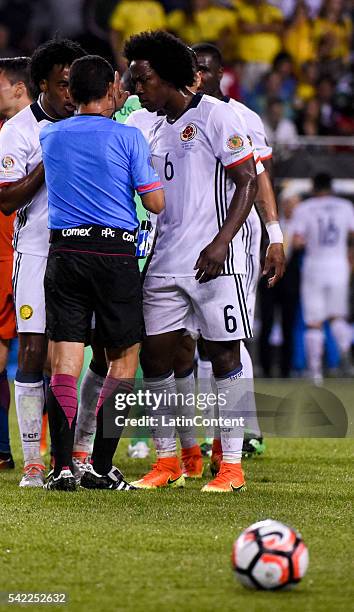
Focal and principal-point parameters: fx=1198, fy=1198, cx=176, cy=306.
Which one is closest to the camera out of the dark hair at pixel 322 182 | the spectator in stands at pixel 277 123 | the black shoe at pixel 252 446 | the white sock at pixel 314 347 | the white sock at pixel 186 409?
the white sock at pixel 186 409

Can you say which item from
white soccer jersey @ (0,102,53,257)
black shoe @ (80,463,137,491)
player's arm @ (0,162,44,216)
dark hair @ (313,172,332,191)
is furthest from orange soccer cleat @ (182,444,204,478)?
dark hair @ (313,172,332,191)

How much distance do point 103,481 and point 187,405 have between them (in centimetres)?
89

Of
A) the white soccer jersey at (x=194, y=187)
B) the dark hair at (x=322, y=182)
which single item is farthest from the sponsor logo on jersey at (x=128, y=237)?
the dark hair at (x=322, y=182)

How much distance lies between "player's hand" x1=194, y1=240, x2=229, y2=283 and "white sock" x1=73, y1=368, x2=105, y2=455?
1.06 m

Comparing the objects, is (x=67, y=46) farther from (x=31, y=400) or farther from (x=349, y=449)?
(x=349, y=449)

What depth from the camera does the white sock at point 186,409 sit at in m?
6.91

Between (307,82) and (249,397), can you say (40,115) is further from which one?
(307,82)

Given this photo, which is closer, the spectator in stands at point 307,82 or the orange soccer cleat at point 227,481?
the orange soccer cleat at point 227,481

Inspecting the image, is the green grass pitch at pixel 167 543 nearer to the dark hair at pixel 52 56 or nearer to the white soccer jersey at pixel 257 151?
the white soccer jersey at pixel 257 151

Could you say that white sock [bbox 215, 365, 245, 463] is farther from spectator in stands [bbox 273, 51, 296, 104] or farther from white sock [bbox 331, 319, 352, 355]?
spectator in stands [bbox 273, 51, 296, 104]

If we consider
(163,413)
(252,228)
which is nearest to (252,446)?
(252,228)

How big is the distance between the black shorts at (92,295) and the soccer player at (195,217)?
0.26m

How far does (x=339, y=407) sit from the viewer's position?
27.0ft

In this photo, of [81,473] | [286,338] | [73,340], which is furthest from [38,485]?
[286,338]
